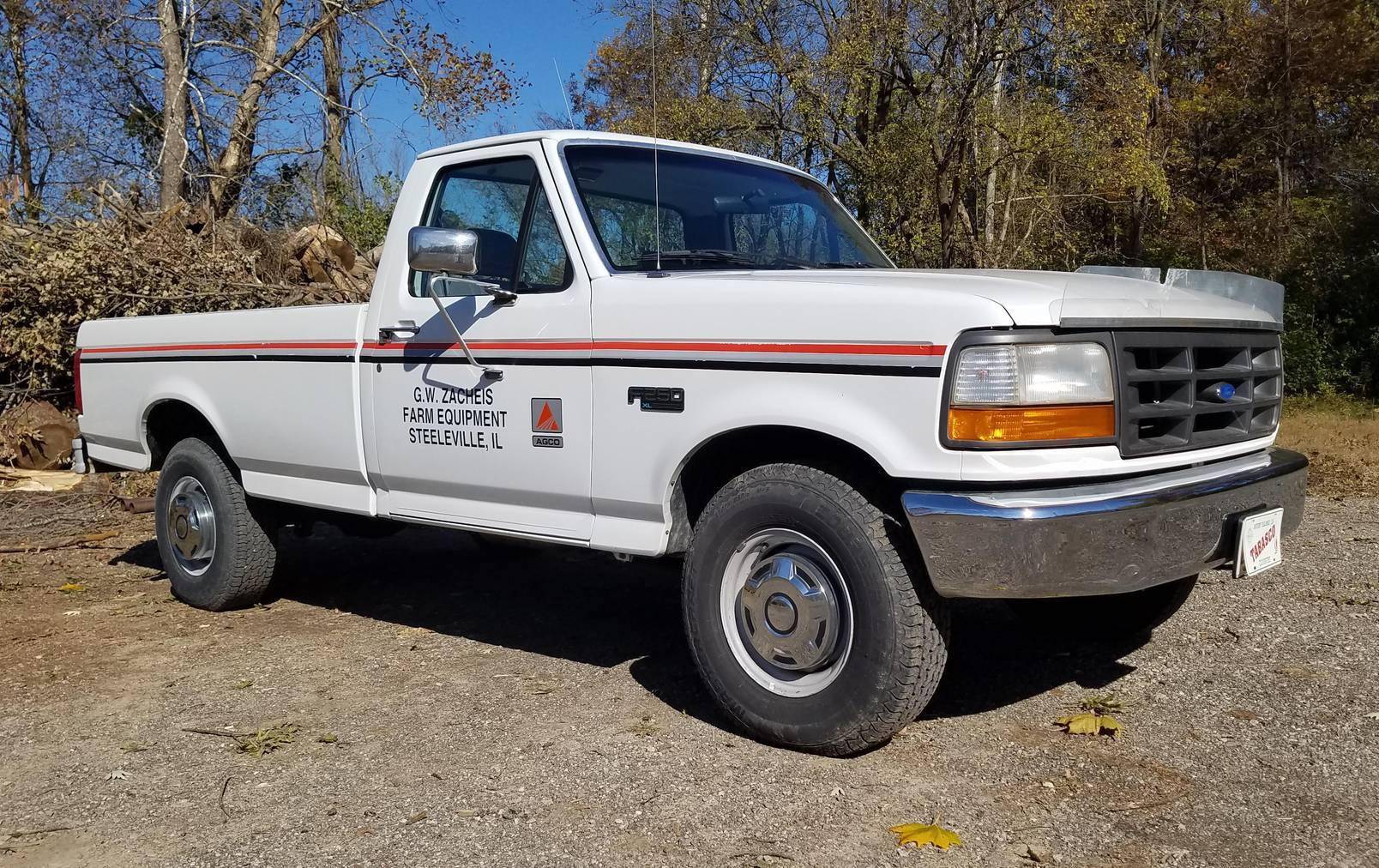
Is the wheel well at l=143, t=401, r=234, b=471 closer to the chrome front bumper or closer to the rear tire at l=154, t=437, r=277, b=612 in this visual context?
the rear tire at l=154, t=437, r=277, b=612

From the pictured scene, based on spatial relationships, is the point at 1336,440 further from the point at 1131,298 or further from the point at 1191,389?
the point at 1131,298

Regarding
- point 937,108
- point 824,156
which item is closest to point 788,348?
point 937,108

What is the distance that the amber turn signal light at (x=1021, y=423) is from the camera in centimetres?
319

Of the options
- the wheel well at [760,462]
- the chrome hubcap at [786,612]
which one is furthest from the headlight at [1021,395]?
the chrome hubcap at [786,612]

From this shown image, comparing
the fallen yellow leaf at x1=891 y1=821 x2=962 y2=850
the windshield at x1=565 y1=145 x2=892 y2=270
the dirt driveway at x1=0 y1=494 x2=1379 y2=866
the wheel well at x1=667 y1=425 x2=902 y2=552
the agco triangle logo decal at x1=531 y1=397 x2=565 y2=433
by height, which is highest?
the windshield at x1=565 y1=145 x2=892 y2=270

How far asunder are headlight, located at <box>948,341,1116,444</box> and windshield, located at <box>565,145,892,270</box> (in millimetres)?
1477

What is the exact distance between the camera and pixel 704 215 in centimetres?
464

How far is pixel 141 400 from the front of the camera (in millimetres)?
6023

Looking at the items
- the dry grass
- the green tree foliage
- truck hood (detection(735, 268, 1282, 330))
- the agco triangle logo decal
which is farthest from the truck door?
the green tree foliage

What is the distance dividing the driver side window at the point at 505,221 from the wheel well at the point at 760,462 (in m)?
0.88

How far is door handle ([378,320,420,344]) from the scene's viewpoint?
4.67 metres

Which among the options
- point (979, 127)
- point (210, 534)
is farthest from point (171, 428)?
point (979, 127)

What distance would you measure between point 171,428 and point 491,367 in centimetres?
281

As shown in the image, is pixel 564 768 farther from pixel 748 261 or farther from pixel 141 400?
pixel 141 400
